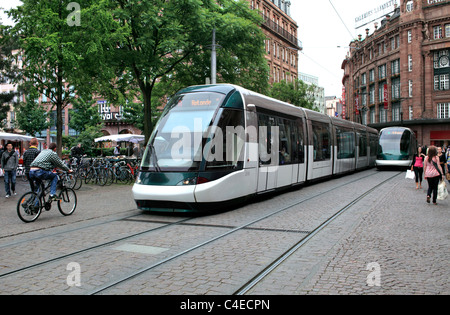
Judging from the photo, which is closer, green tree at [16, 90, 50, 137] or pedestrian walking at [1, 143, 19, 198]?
pedestrian walking at [1, 143, 19, 198]

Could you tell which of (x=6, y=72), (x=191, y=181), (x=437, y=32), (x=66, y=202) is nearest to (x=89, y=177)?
(x=66, y=202)

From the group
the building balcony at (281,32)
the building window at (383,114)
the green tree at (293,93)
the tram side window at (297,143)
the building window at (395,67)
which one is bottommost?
the tram side window at (297,143)

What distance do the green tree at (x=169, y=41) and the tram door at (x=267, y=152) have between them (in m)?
6.57

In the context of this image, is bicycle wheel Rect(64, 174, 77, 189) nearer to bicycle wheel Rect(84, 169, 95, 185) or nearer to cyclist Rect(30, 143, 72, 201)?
bicycle wheel Rect(84, 169, 95, 185)

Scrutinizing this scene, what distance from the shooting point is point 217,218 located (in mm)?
9039

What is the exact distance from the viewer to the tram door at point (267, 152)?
37.2 feet

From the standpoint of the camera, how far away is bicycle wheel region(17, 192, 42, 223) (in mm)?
8789


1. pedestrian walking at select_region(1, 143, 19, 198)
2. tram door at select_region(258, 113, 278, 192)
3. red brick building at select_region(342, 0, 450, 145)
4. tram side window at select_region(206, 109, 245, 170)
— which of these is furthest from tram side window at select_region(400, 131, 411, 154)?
red brick building at select_region(342, 0, 450, 145)

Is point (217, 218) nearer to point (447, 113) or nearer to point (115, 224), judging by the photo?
point (115, 224)

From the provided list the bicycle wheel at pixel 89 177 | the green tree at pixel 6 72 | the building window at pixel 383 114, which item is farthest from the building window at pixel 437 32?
the bicycle wheel at pixel 89 177

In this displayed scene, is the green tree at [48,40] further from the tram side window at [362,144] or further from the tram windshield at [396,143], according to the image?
the tram windshield at [396,143]

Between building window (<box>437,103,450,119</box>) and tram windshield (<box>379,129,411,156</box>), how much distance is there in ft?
102

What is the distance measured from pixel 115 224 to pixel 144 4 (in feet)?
40.0
